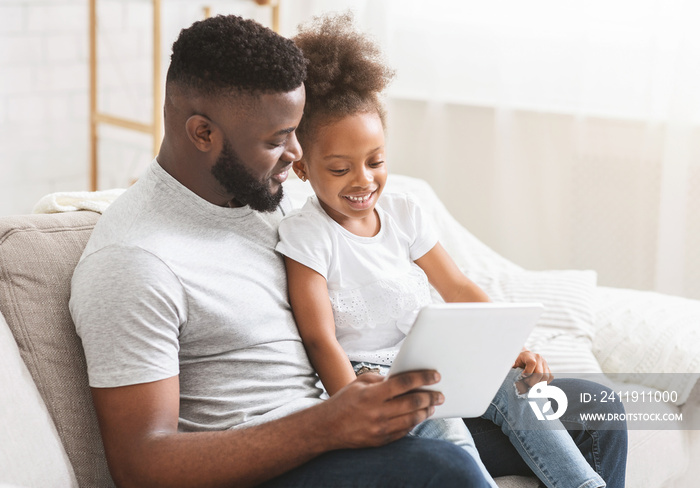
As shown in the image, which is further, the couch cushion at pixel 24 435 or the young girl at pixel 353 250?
the young girl at pixel 353 250

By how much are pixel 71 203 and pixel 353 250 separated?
52cm

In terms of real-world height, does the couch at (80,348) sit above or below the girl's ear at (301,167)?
below

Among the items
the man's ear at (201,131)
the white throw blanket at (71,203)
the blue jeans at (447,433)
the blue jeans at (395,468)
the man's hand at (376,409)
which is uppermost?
the man's ear at (201,131)

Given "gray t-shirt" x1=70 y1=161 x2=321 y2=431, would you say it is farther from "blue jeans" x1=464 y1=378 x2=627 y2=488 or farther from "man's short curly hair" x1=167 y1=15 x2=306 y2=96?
"blue jeans" x1=464 y1=378 x2=627 y2=488

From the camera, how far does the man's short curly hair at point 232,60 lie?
1126mm

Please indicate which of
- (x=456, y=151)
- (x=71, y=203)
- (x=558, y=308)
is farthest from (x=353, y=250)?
(x=456, y=151)

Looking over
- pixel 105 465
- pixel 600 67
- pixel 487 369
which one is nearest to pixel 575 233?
pixel 600 67

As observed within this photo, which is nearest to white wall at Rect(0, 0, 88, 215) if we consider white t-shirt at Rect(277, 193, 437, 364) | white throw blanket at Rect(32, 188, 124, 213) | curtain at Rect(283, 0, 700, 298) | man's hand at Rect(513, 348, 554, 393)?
curtain at Rect(283, 0, 700, 298)

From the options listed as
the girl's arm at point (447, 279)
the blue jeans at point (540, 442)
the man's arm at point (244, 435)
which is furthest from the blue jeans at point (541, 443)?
the man's arm at point (244, 435)

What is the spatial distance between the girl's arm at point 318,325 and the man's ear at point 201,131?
24 centimetres

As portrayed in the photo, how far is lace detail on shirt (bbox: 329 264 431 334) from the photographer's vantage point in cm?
131

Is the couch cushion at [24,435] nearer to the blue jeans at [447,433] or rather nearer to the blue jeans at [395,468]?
the blue jeans at [395,468]

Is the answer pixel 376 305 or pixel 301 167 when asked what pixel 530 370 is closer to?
pixel 376 305

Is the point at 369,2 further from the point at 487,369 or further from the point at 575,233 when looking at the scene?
the point at 487,369
